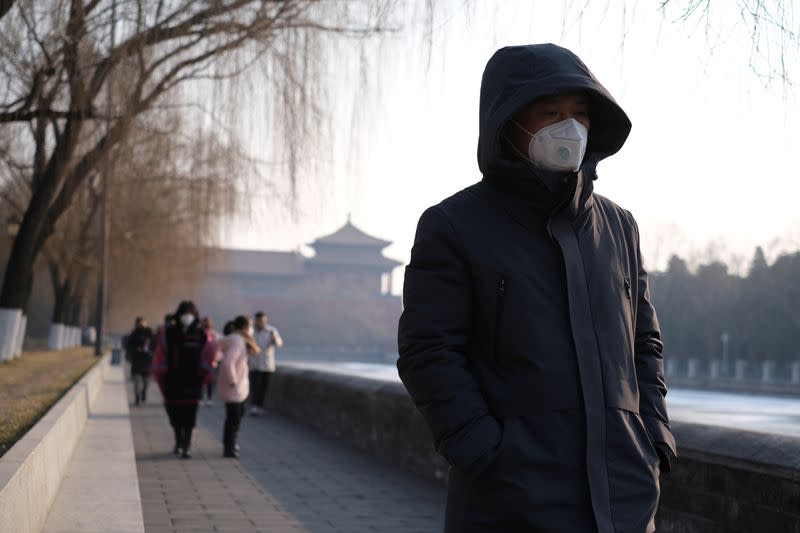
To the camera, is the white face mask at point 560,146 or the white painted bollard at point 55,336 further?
the white painted bollard at point 55,336

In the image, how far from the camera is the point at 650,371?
261 cm

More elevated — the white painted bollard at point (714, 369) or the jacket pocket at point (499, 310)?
the white painted bollard at point (714, 369)

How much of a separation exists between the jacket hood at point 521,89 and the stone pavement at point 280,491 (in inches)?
173

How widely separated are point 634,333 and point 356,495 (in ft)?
18.9

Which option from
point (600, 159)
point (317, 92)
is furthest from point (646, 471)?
point (317, 92)

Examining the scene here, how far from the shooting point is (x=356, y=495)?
820 cm

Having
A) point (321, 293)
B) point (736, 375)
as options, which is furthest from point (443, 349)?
point (321, 293)

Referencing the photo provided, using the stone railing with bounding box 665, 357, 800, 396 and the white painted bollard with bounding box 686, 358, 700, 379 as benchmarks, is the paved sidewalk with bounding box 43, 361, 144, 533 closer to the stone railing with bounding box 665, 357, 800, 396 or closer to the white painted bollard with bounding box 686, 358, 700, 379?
the stone railing with bounding box 665, 357, 800, 396

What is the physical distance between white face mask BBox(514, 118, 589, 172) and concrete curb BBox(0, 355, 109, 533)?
84.4 inches

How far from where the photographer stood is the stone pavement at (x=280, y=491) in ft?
22.6

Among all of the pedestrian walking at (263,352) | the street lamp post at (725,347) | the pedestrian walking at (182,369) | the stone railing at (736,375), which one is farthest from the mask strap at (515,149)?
the street lamp post at (725,347)

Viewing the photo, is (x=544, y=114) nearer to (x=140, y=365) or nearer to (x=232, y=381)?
(x=232, y=381)

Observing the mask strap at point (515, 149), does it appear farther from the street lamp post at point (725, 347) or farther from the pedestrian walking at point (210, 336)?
the street lamp post at point (725, 347)

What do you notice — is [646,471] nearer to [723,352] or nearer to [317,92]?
[317,92]
